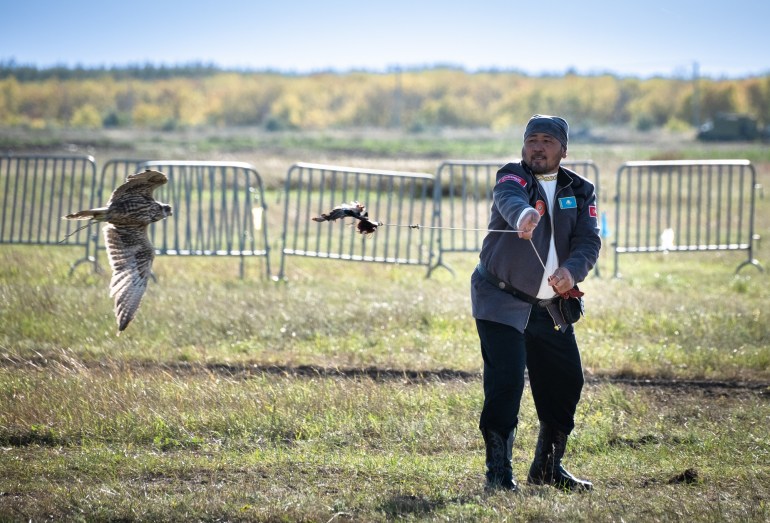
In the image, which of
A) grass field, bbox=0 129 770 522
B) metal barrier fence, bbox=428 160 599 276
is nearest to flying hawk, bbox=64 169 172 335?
grass field, bbox=0 129 770 522

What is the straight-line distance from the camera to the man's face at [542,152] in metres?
6.02

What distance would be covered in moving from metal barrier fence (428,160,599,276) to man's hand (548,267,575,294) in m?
2.27

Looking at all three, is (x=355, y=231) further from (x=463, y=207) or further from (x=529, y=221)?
(x=529, y=221)

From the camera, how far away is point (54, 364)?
9086 millimetres

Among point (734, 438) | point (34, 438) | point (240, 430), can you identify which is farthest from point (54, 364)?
point (734, 438)

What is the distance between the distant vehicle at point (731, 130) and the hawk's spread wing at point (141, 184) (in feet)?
253

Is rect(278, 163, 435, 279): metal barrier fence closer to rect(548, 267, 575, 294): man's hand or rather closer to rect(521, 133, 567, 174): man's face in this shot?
rect(521, 133, 567, 174): man's face

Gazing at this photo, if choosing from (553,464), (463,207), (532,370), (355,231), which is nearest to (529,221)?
(532,370)

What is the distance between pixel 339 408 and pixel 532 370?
6.82ft

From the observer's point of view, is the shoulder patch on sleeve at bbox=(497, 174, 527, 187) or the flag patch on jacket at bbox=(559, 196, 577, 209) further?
the flag patch on jacket at bbox=(559, 196, 577, 209)

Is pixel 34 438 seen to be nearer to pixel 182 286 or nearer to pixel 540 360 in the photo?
pixel 540 360

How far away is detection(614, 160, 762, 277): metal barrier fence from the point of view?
15.3 metres

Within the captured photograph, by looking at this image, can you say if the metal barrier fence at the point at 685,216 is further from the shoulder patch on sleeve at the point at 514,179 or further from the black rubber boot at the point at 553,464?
the shoulder patch on sleeve at the point at 514,179

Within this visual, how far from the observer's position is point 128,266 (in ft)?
25.4
